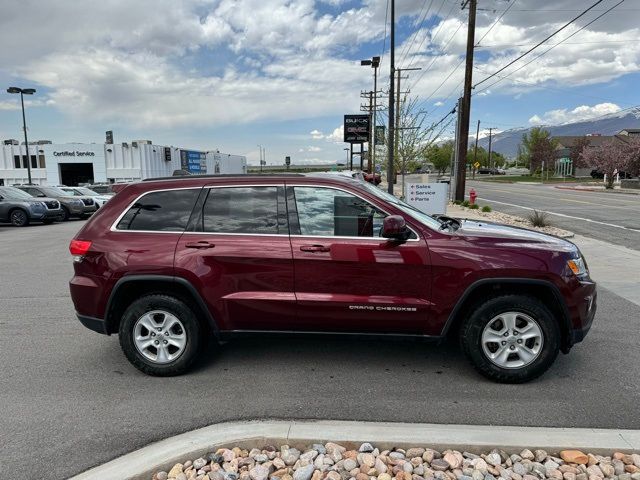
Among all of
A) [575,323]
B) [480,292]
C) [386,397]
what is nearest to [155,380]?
[386,397]

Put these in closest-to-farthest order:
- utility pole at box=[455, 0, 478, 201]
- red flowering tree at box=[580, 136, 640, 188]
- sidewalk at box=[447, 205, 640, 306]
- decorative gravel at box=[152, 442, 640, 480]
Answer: decorative gravel at box=[152, 442, 640, 480] → sidewalk at box=[447, 205, 640, 306] → utility pole at box=[455, 0, 478, 201] → red flowering tree at box=[580, 136, 640, 188]

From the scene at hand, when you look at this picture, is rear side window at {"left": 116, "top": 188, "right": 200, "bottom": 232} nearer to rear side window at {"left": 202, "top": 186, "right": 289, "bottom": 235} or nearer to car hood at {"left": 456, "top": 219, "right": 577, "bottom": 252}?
rear side window at {"left": 202, "top": 186, "right": 289, "bottom": 235}

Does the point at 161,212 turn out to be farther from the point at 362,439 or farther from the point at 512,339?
the point at 512,339

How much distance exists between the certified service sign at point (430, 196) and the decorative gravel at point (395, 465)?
36.3 feet

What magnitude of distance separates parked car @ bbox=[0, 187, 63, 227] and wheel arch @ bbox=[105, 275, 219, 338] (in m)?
17.2

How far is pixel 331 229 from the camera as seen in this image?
395cm

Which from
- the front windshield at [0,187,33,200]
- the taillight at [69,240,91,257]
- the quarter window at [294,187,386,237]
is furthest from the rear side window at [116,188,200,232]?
the front windshield at [0,187,33,200]

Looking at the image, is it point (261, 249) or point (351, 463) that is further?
point (261, 249)

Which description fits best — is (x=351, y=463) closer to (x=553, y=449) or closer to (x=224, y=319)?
(x=553, y=449)

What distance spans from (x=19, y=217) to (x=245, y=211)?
18319 mm

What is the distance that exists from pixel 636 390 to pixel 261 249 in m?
3.26

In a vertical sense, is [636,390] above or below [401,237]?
below

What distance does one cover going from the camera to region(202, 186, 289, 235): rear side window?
13.2 ft

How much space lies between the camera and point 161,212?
13.6ft
